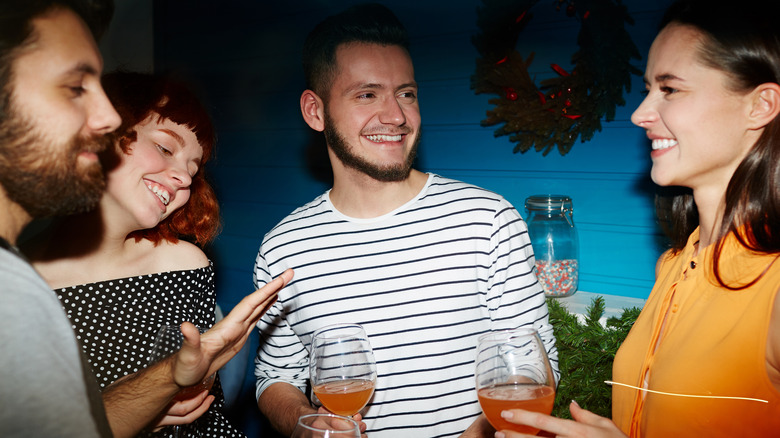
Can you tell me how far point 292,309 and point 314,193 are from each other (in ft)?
4.23

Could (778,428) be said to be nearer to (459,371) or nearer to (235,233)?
(459,371)

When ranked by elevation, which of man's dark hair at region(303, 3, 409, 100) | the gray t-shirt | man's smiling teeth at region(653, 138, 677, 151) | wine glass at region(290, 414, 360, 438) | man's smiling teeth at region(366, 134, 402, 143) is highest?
man's dark hair at region(303, 3, 409, 100)

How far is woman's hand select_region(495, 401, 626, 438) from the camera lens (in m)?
0.71

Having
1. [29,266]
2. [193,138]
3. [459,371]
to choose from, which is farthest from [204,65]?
[29,266]

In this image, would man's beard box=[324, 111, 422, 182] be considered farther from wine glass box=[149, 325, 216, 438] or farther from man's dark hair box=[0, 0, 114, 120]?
man's dark hair box=[0, 0, 114, 120]

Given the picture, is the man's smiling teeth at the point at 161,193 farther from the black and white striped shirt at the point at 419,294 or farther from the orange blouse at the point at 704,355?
the orange blouse at the point at 704,355

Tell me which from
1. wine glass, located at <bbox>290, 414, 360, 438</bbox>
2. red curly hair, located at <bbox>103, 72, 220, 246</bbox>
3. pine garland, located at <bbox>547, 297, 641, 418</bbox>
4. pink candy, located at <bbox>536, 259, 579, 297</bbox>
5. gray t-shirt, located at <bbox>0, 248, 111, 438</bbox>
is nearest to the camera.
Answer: gray t-shirt, located at <bbox>0, 248, 111, 438</bbox>

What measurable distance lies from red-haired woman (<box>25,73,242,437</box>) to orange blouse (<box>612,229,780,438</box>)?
785 millimetres

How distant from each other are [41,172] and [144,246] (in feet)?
3.39

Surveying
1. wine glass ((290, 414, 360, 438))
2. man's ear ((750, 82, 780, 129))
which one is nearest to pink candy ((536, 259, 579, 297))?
man's ear ((750, 82, 780, 129))

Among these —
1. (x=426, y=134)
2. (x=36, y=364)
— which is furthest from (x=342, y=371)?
(x=426, y=134)

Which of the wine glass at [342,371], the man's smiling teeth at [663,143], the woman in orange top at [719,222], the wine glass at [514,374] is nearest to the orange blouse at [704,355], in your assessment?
the woman in orange top at [719,222]

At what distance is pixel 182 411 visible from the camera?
93cm

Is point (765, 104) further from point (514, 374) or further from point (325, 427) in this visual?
point (325, 427)
